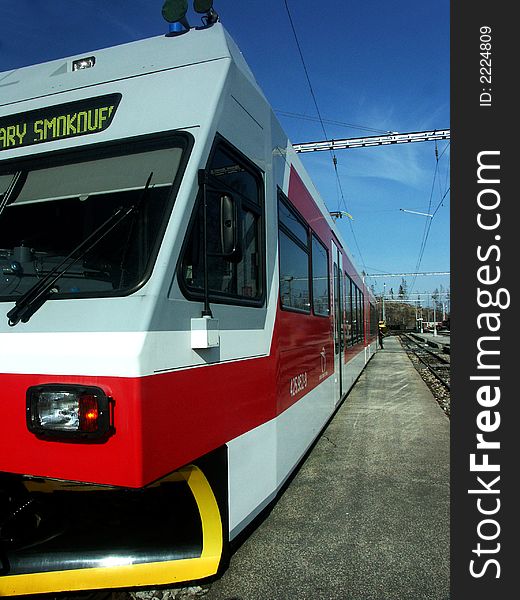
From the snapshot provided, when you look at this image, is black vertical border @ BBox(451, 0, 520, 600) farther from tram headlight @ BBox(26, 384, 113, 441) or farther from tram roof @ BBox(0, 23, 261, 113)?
tram headlight @ BBox(26, 384, 113, 441)

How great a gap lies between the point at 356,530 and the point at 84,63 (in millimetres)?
3924

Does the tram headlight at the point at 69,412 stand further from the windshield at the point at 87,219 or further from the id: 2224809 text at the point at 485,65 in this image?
the id: 2224809 text at the point at 485,65

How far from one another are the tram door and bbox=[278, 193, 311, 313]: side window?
2536mm

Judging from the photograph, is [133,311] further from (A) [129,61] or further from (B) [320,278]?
Result: (B) [320,278]

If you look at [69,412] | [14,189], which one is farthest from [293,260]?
[69,412]

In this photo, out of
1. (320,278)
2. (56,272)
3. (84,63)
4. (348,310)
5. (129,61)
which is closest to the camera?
(56,272)

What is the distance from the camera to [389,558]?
12.5 feet

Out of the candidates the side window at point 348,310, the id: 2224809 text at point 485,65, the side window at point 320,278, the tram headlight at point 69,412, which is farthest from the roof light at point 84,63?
the side window at point 348,310

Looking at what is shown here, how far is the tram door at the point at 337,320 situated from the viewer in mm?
8062

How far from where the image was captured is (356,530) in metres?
4.29

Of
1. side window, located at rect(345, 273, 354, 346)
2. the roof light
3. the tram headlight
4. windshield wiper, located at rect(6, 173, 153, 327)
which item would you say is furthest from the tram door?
the tram headlight

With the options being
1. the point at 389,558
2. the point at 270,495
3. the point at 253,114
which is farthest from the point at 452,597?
the point at 253,114

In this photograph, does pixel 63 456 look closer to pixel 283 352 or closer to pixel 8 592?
pixel 8 592

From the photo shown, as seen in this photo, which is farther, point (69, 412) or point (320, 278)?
point (320, 278)
